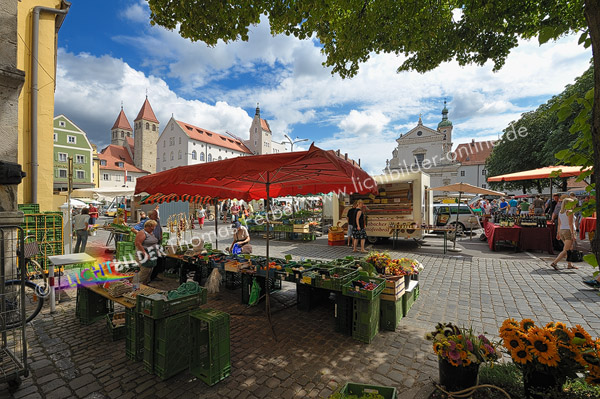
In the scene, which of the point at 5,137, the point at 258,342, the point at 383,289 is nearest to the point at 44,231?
the point at 5,137

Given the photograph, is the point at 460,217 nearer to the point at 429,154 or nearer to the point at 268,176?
the point at 268,176

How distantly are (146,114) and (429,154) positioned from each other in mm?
69452

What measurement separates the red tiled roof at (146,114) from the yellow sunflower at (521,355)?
81.0 metres

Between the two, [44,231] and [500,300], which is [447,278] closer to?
[500,300]

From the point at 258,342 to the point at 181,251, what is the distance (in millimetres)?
4167

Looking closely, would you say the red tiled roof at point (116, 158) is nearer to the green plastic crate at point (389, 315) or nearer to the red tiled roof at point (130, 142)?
the red tiled roof at point (130, 142)

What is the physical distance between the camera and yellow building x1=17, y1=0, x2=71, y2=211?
842 cm

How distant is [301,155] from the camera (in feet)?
10.9

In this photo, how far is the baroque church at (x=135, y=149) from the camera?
194 feet

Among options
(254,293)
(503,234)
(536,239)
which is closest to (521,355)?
(254,293)

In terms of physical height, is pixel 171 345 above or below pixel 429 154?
below

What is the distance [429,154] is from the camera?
52.2m

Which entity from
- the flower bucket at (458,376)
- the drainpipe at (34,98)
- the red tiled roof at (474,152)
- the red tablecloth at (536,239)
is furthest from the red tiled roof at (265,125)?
the flower bucket at (458,376)

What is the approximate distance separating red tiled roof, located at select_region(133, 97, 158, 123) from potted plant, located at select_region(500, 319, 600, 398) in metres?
81.0
